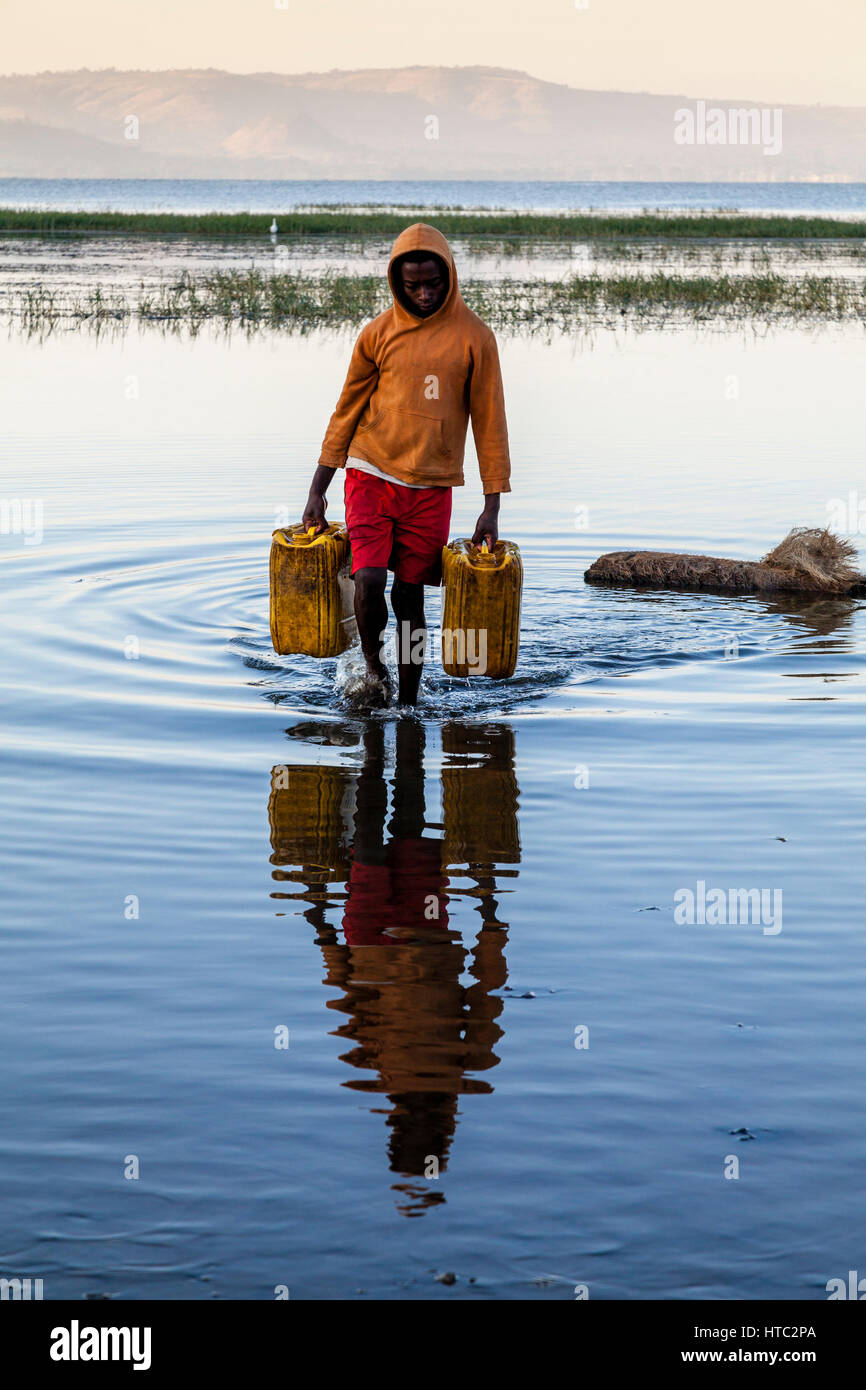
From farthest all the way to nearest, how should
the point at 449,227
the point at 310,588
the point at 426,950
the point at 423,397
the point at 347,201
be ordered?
the point at 347,201 < the point at 449,227 < the point at 310,588 < the point at 423,397 < the point at 426,950

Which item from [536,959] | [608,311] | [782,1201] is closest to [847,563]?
[536,959]

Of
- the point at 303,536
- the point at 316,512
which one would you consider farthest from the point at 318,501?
the point at 303,536

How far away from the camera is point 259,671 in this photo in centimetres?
758

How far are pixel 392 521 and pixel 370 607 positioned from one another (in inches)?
14.8

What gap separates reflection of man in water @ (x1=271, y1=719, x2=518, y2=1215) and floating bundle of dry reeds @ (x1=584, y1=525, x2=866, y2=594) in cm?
310

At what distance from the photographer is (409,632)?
22.8ft

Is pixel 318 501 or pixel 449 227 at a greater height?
pixel 449 227

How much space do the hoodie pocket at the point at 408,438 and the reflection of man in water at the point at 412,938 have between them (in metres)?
1.17

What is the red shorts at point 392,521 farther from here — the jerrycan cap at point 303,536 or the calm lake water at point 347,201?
the calm lake water at point 347,201

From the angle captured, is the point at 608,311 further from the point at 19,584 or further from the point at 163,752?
the point at 163,752

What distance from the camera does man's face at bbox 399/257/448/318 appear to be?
616 centimetres

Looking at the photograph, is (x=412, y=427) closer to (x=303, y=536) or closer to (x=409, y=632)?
(x=303, y=536)

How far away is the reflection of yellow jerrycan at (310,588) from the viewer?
6844 millimetres
